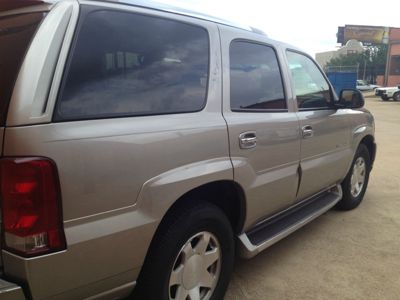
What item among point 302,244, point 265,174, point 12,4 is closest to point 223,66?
point 265,174

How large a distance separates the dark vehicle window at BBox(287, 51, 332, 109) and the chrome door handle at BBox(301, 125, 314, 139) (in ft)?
0.62

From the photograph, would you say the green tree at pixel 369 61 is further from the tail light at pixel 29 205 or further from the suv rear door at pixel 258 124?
the tail light at pixel 29 205

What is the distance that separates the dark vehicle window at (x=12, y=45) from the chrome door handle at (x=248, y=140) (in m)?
1.39

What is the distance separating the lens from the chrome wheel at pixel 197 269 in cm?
251

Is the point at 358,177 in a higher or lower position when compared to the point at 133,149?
lower

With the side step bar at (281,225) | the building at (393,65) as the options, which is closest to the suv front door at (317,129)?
the side step bar at (281,225)

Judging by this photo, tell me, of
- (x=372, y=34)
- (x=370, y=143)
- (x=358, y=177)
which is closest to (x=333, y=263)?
(x=358, y=177)

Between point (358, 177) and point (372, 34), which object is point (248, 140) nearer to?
point (358, 177)

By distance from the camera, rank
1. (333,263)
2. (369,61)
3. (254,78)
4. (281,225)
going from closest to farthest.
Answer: (254,78) → (281,225) → (333,263) → (369,61)

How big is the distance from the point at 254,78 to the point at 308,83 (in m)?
1.00

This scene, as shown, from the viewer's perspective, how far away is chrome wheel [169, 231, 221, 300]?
2508mm

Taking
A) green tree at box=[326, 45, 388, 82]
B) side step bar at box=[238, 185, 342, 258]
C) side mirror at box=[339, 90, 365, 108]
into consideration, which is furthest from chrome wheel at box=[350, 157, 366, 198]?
green tree at box=[326, 45, 388, 82]

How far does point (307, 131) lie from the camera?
364 cm

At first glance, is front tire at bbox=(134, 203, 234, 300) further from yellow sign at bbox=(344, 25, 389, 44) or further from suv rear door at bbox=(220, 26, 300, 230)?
yellow sign at bbox=(344, 25, 389, 44)
